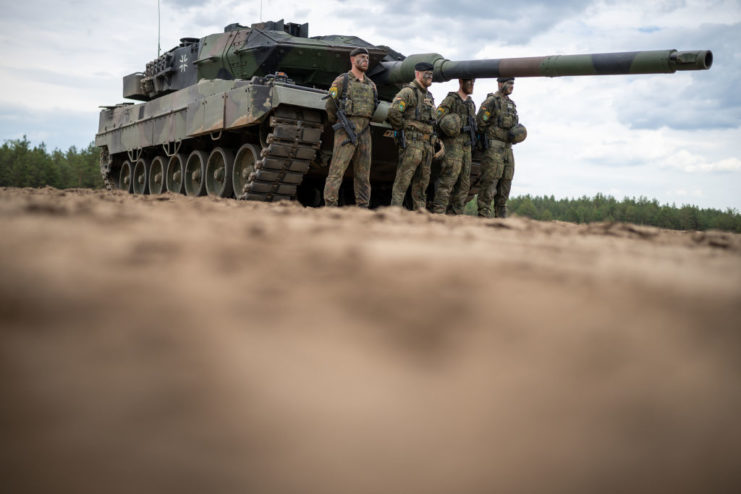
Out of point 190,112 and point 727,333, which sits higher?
point 190,112

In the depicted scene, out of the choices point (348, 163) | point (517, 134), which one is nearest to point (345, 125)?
point (348, 163)

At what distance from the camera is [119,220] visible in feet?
6.93

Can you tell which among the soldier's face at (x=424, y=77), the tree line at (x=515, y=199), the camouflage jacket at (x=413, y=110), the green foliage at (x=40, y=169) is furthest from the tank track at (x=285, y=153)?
the green foliage at (x=40, y=169)

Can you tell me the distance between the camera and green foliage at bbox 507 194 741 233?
78.9ft

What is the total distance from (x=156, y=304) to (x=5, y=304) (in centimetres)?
26

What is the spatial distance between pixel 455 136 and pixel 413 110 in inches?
39.5

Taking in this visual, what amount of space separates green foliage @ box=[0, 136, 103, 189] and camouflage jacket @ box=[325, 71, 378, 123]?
102 feet

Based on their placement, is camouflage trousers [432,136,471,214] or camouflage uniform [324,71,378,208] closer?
camouflage uniform [324,71,378,208]

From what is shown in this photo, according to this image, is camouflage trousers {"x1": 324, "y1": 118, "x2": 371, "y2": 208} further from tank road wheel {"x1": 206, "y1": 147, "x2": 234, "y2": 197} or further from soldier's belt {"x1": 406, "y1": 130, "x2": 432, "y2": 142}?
tank road wheel {"x1": 206, "y1": 147, "x2": 234, "y2": 197}

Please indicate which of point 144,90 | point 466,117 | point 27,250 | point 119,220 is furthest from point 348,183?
point 27,250

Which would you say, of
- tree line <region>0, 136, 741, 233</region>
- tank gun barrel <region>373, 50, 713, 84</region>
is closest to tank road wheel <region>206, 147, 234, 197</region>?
tank gun barrel <region>373, 50, 713, 84</region>

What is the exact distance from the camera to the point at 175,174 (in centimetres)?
1024

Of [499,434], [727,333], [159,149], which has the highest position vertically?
[159,149]

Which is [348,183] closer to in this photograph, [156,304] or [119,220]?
[119,220]
